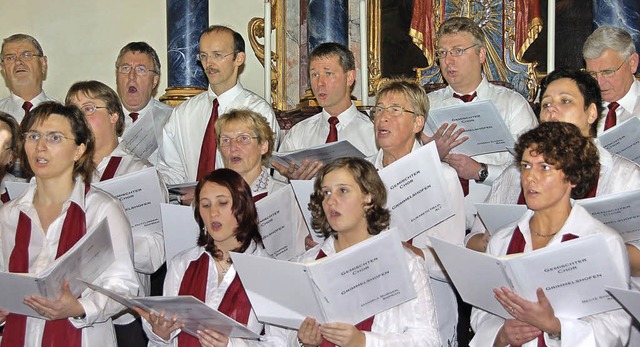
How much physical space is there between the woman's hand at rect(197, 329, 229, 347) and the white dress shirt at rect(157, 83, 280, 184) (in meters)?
2.02

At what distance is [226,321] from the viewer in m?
4.01

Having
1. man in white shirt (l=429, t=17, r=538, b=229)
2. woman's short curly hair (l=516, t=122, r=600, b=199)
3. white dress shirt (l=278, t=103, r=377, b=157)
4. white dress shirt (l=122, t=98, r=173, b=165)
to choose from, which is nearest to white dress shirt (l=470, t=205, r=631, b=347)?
woman's short curly hair (l=516, t=122, r=600, b=199)

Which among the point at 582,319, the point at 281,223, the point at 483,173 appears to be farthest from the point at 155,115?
the point at 582,319

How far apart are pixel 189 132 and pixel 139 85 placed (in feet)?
1.84

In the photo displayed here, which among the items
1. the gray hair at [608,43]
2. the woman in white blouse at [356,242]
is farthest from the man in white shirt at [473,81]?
the woman in white blouse at [356,242]

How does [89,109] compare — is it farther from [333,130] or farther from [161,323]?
A: [161,323]

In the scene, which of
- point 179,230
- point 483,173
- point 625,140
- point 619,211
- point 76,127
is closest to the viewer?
point 619,211

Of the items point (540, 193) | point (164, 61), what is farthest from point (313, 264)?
point (164, 61)

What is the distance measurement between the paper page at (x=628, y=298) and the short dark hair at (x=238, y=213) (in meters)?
1.58

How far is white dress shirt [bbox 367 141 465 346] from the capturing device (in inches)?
189

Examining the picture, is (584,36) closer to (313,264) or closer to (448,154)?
(448,154)

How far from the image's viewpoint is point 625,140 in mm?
4820

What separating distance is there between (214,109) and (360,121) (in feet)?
2.83

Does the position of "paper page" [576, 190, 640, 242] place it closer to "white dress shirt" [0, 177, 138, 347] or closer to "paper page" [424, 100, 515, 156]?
"paper page" [424, 100, 515, 156]
